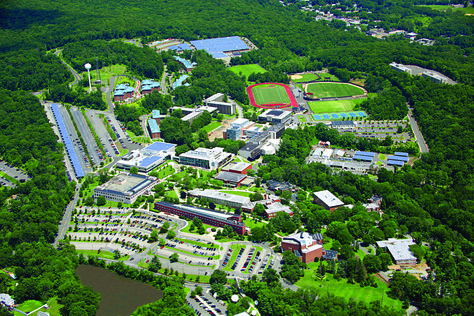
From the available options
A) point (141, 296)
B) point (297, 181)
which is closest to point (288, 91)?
point (297, 181)

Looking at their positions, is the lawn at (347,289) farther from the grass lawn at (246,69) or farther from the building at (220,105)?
the grass lawn at (246,69)

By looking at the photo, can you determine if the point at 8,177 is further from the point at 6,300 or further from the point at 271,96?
the point at 271,96

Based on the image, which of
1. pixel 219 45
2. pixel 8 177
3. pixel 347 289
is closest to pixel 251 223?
pixel 347 289

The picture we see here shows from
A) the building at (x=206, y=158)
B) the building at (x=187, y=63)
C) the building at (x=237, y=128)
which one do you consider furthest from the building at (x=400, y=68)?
the building at (x=206, y=158)

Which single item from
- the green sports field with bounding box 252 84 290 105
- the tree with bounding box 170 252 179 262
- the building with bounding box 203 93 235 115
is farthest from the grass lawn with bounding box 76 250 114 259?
the green sports field with bounding box 252 84 290 105

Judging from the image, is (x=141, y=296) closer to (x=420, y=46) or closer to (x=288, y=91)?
(x=288, y=91)

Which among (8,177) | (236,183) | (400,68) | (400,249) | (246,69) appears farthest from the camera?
(246,69)
